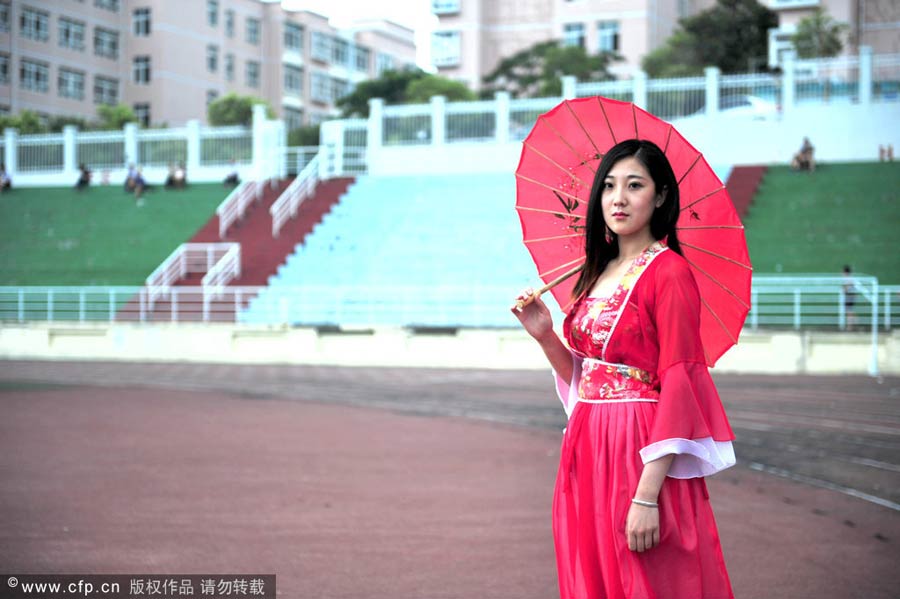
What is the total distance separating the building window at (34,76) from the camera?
54.8 metres

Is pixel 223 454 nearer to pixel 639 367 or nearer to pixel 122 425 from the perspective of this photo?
pixel 122 425

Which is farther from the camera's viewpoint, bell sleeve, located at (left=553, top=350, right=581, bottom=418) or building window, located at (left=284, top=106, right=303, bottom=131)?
building window, located at (left=284, top=106, right=303, bottom=131)

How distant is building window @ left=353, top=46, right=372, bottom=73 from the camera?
77.0m

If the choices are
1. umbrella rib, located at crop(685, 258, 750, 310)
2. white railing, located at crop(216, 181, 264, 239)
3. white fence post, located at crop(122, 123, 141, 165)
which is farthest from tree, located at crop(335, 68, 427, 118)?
umbrella rib, located at crop(685, 258, 750, 310)

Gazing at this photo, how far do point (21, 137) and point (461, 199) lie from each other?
18.0m

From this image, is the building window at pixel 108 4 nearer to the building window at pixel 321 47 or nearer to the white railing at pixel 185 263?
the building window at pixel 321 47

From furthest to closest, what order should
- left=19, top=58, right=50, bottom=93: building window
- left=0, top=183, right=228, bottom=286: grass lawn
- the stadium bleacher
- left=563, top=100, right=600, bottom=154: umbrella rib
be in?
left=19, top=58, right=50, bottom=93: building window, left=0, top=183, right=228, bottom=286: grass lawn, the stadium bleacher, left=563, top=100, right=600, bottom=154: umbrella rib

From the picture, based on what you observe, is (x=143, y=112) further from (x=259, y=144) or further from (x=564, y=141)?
(x=564, y=141)

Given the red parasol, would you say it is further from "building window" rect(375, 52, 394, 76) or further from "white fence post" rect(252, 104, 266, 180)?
"building window" rect(375, 52, 394, 76)

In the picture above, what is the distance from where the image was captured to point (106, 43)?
60.1 metres

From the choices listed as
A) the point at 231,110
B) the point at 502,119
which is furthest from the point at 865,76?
the point at 231,110

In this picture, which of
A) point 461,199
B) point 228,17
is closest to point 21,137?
point 461,199

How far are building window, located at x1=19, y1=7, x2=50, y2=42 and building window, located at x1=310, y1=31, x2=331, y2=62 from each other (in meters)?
19.9

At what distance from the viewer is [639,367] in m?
3.45
